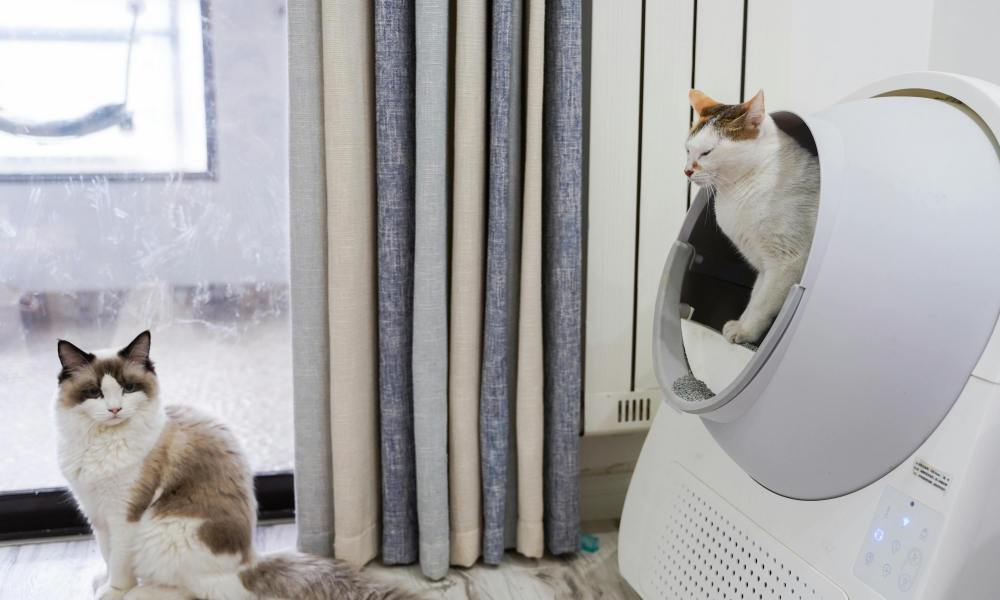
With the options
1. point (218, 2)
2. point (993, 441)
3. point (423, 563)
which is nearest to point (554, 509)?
point (423, 563)

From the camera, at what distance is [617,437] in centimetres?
147

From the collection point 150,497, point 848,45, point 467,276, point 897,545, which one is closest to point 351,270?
Result: point 467,276

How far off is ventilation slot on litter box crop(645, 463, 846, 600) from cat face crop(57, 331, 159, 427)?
→ 753 millimetres

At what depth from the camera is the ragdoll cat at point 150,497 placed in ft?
3.50

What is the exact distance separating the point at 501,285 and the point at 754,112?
1.56ft

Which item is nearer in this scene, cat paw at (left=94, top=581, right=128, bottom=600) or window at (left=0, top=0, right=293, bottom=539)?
cat paw at (left=94, top=581, right=128, bottom=600)

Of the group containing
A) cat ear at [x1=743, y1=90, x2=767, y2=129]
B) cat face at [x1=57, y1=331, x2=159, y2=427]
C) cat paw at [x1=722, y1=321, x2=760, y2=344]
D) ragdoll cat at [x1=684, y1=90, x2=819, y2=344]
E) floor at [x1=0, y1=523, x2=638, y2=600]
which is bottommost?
floor at [x1=0, y1=523, x2=638, y2=600]

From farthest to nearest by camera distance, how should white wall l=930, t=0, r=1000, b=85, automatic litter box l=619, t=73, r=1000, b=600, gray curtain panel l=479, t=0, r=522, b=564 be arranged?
white wall l=930, t=0, r=1000, b=85 < gray curtain panel l=479, t=0, r=522, b=564 < automatic litter box l=619, t=73, r=1000, b=600

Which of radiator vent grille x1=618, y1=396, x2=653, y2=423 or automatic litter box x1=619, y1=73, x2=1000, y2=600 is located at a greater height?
automatic litter box x1=619, y1=73, x2=1000, y2=600

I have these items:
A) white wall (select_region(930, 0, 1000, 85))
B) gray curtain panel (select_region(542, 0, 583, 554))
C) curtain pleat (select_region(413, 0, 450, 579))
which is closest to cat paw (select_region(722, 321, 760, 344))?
gray curtain panel (select_region(542, 0, 583, 554))

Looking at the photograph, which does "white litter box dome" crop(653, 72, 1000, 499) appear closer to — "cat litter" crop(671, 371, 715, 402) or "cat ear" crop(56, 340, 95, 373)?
"cat litter" crop(671, 371, 715, 402)

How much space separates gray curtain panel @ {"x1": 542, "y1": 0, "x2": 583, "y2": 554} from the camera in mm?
1167

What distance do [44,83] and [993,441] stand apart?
1.46 m

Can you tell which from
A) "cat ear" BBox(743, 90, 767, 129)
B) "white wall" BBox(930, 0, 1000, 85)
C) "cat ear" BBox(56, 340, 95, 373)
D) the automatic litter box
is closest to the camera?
the automatic litter box
